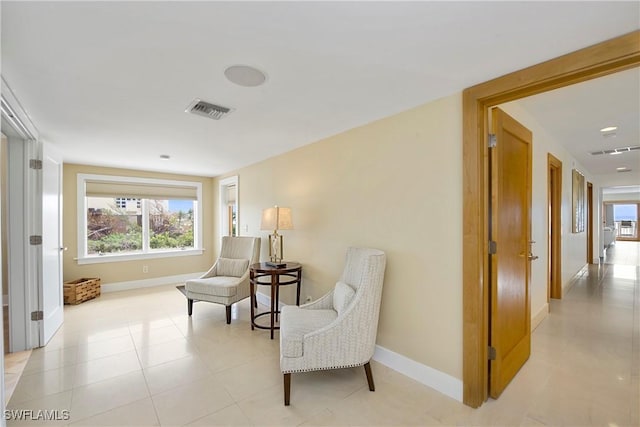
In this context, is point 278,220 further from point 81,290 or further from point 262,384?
point 81,290

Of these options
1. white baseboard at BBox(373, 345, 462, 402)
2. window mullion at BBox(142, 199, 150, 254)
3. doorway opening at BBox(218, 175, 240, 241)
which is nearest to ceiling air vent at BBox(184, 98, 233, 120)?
white baseboard at BBox(373, 345, 462, 402)

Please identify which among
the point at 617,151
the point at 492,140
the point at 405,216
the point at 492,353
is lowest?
the point at 492,353

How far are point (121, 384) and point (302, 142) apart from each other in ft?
8.86

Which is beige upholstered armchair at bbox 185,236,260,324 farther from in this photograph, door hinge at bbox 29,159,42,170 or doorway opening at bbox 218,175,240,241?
door hinge at bbox 29,159,42,170

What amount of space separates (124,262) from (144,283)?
0.50 m

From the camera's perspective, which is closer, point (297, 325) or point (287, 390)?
point (287, 390)

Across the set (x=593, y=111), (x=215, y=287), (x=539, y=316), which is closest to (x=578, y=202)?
(x=539, y=316)

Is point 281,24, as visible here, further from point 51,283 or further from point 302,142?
point 51,283

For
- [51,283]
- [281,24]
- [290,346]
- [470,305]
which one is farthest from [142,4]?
[51,283]

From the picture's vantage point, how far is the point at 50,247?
2.95 metres

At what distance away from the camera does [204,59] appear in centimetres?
159

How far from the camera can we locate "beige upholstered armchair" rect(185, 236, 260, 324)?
3402mm

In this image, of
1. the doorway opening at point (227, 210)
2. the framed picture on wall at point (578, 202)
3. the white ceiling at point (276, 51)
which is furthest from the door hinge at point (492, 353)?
the doorway opening at point (227, 210)

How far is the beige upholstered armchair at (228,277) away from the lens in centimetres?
340
